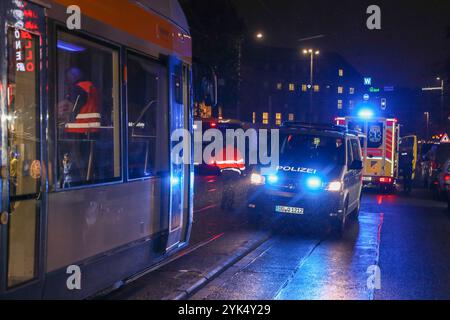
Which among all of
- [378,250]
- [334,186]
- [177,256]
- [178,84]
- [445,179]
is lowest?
[378,250]

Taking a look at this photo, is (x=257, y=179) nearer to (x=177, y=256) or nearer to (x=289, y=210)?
(x=289, y=210)

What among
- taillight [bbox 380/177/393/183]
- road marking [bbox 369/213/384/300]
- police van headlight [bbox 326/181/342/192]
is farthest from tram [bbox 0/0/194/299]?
taillight [bbox 380/177/393/183]

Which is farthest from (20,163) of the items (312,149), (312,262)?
(312,149)

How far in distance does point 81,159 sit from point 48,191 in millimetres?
696

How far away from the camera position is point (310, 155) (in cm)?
1246

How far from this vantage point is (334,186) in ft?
37.9

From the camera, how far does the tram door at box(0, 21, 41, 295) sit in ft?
13.2

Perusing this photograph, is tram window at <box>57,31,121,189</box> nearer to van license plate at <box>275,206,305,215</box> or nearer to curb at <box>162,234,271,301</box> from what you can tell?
curb at <box>162,234,271,301</box>

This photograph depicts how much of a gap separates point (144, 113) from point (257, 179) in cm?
592

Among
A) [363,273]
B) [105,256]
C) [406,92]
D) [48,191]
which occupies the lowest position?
[363,273]

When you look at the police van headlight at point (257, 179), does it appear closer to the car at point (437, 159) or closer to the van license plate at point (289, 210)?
the van license plate at point (289, 210)

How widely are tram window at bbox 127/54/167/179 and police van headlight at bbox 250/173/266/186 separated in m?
5.34
